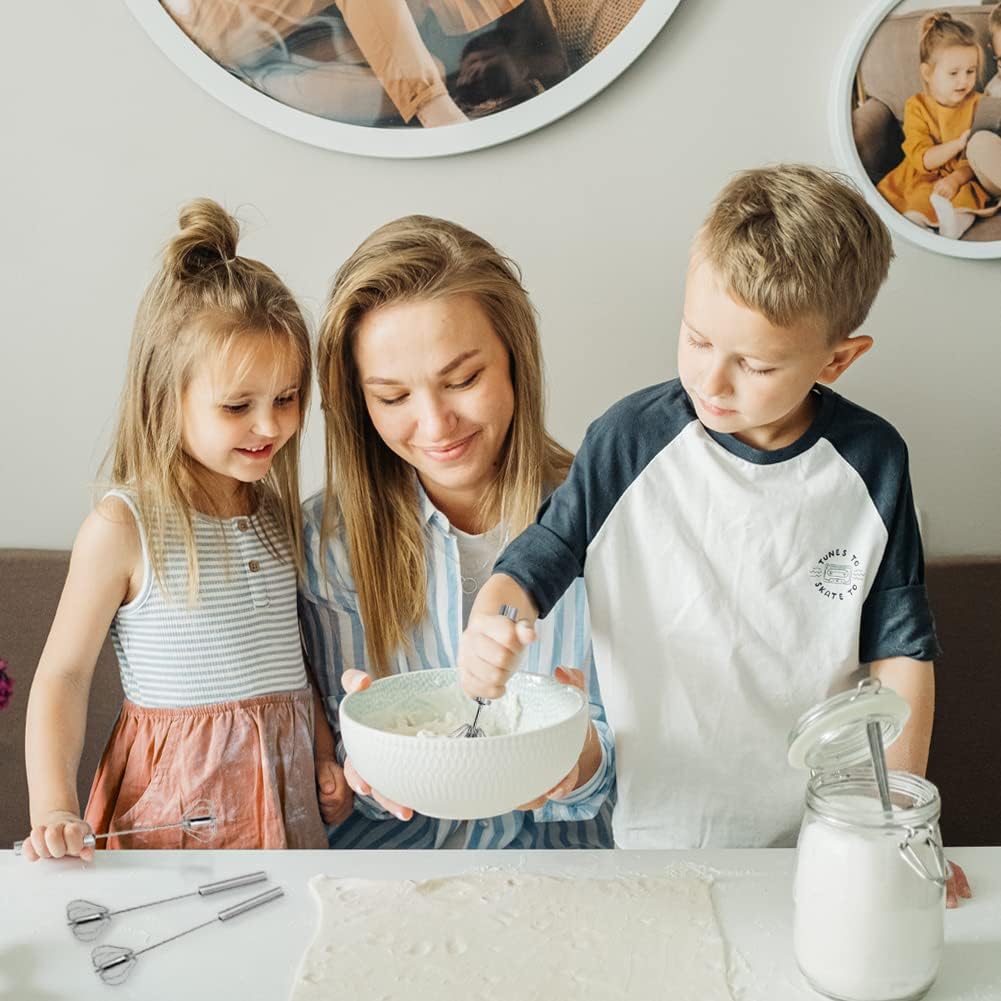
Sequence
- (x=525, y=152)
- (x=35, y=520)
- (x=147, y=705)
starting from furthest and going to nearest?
(x=35, y=520) < (x=525, y=152) < (x=147, y=705)

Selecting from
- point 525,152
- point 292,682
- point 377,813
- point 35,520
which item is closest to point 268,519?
point 292,682

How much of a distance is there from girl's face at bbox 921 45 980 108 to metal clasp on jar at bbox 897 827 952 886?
112cm

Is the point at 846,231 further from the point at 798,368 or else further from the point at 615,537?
the point at 615,537

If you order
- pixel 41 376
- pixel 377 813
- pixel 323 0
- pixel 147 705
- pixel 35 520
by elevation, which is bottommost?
pixel 377 813

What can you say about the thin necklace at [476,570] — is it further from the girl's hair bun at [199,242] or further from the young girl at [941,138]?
the young girl at [941,138]

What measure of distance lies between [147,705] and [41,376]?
62 cm

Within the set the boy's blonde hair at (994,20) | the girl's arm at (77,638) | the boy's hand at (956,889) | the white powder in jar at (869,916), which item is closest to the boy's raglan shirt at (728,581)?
the boy's hand at (956,889)

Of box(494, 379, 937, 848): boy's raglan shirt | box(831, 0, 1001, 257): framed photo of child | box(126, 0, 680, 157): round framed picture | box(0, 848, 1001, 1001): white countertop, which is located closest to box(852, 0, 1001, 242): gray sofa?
box(831, 0, 1001, 257): framed photo of child

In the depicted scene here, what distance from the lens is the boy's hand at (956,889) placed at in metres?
1.02

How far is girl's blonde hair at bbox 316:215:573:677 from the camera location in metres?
1.38

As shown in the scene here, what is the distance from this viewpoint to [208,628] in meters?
1.38

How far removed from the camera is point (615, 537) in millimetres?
1238

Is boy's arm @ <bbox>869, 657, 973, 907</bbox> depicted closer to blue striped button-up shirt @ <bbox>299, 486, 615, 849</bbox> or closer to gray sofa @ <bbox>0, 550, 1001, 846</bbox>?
blue striped button-up shirt @ <bbox>299, 486, 615, 849</bbox>

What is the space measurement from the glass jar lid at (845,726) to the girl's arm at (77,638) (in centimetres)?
81
